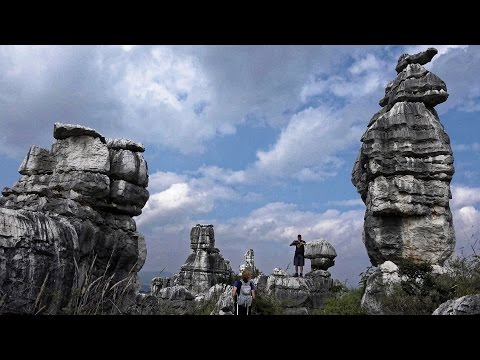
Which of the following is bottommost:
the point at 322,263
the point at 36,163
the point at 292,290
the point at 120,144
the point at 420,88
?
the point at 292,290

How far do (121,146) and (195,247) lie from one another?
17954 mm

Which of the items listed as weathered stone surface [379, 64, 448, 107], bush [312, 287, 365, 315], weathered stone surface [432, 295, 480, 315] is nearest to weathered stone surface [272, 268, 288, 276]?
bush [312, 287, 365, 315]

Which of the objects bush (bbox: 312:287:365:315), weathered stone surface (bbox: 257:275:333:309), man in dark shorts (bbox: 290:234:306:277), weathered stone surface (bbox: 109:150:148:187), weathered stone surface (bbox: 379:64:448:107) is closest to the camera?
weathered stone surface (bbox: 109:150:148:187)

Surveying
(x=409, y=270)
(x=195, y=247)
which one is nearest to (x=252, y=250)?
(x=195, y=247)

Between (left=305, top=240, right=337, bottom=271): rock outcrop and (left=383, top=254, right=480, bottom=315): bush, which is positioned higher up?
(left=305, top=240, right=337, bottom=271): rock outcrop

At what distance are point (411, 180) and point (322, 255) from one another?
24.9 ft

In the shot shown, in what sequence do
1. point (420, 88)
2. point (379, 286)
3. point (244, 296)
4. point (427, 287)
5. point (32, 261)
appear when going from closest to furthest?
1. point (32, 261)
2. point (244, 296)
3. point (427, 287)
4. point (379, 286)
5. point (420, 88)

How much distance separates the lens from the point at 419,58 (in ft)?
49.5

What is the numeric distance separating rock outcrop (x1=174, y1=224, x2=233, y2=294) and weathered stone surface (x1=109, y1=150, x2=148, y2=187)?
52.9 ft

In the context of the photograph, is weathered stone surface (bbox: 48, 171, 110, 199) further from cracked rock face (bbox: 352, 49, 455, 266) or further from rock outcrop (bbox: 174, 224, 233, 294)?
rock outcrop (bbox: 174, 224, 233, 294)

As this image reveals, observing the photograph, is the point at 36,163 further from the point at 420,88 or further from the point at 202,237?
the point at 202,237

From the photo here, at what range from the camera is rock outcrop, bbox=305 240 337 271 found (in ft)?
66.6

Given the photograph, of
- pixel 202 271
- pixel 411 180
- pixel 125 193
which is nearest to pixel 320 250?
pixel 411 180

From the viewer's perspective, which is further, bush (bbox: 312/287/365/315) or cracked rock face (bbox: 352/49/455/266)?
bush (bbox: 312/287/365/315)
